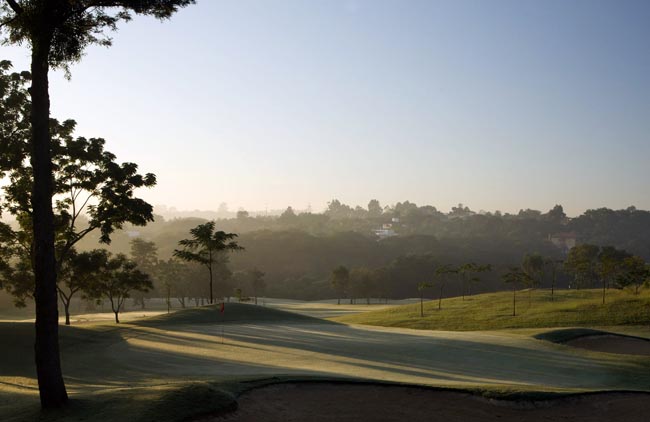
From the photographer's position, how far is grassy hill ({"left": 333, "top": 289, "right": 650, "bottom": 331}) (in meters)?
60.1

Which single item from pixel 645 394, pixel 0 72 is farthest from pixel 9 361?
pixel 645 394

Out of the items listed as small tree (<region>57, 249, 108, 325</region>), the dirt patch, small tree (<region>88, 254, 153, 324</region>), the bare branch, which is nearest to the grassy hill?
the dirt patch

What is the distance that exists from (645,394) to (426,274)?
6760 inches

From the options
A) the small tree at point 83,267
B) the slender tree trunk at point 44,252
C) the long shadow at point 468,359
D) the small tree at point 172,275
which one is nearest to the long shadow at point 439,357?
the long shadow at point 468,359

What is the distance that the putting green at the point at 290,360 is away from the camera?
25531 millimetres

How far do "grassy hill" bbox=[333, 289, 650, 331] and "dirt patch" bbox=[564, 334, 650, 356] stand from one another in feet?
43.3

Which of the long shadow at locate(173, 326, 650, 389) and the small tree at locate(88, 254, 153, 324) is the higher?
the small tree at locate(88, 254, 153, 324)

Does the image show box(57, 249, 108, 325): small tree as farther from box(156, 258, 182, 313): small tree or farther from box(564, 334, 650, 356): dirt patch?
box(156, 258, 182, 313): small tree

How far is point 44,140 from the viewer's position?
17922 mm

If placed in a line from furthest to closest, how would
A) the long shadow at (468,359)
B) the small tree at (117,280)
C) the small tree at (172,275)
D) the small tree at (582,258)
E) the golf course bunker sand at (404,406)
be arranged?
the small tree at (582,258) → the small tree at (172,275) → the small tree at (117,280) → the long shadow at (468,359) → the golf course bunker sand at (404,406)

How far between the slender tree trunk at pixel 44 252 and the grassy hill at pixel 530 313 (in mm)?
52798

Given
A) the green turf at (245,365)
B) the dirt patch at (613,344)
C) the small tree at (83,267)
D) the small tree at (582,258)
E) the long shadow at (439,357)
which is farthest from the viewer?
the small tree at (582,258)

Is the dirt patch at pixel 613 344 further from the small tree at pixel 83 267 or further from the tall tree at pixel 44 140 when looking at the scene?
the small tree at pixel 83 267

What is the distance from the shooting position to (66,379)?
27156 millimetres
